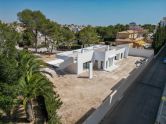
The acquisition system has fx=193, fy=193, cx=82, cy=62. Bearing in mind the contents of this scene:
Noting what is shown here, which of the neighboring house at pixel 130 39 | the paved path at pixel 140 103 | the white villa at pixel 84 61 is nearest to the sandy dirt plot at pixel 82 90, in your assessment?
the white villa at pixel 84 61

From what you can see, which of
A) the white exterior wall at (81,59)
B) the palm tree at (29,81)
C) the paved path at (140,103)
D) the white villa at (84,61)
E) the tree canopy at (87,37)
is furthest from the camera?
the tree canopy at (87,37)

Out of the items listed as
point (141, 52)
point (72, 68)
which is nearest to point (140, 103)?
point (72, 68)

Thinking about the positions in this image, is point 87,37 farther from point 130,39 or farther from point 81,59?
point 81,59

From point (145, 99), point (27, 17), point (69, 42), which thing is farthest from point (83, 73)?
point (69, 42)

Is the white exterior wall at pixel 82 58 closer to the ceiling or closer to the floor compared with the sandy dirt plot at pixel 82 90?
closer to the ceiling

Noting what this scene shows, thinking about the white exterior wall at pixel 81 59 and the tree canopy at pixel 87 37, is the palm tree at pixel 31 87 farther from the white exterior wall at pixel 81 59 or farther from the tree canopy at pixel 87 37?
the tree canopy at pixel 87 37

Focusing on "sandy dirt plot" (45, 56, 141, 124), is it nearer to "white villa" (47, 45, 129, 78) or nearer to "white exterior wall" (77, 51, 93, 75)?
"white exterior wall" (77, 51, 93, 75)

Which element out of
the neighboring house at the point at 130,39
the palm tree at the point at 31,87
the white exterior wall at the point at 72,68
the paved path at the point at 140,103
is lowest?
the paved path at the point at 140,103
